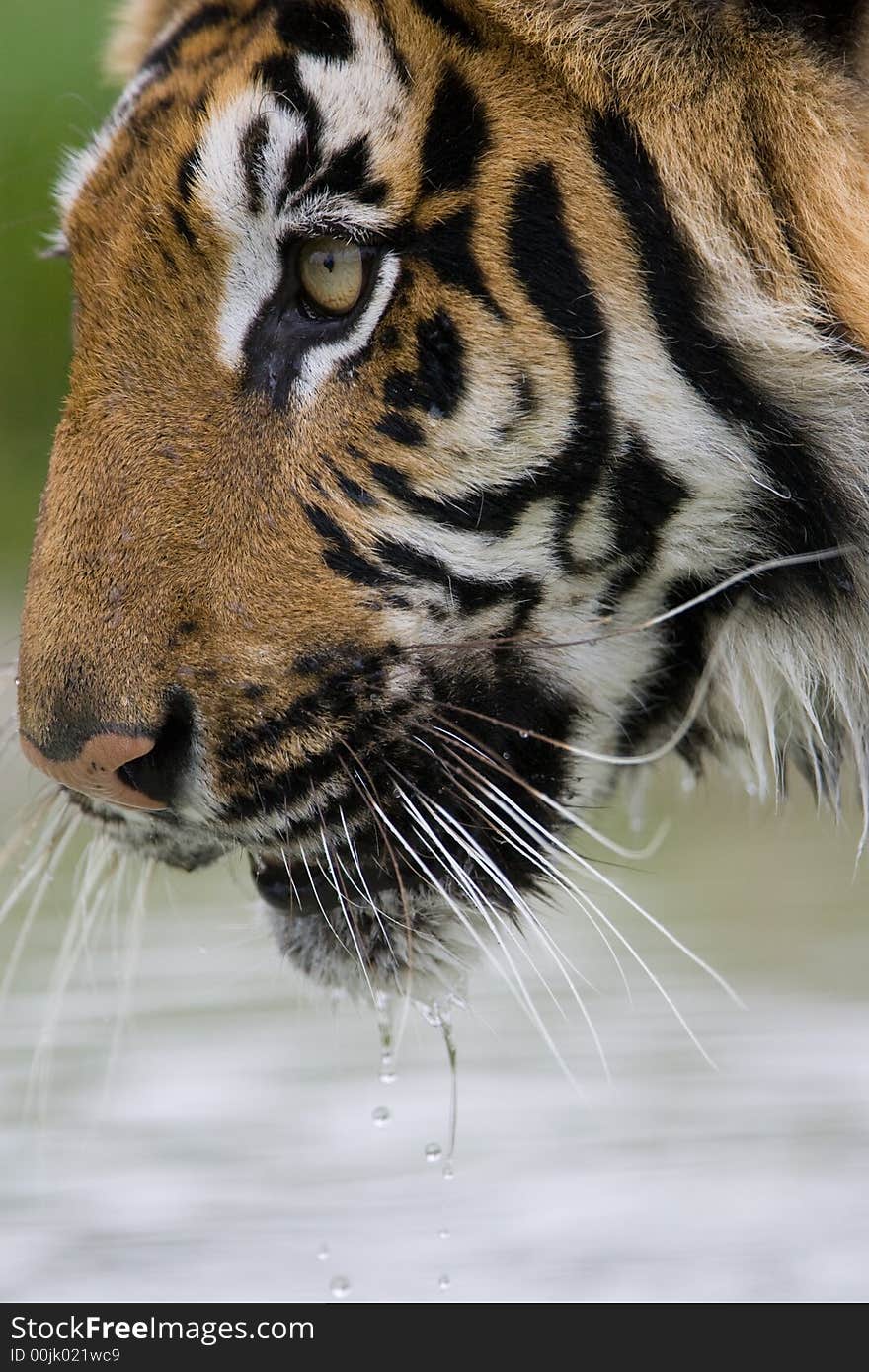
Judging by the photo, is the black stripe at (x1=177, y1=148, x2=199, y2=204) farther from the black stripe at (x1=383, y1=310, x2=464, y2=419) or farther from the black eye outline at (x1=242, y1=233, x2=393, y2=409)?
the black stripe at (x1=383, y1=310, x2=464, y2=419)

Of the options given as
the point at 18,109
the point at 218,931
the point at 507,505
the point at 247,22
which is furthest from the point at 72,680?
the point at 18,109

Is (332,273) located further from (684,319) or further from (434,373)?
(684,319)

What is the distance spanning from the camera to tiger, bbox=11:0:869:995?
136cm

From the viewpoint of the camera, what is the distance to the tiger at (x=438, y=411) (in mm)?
1358

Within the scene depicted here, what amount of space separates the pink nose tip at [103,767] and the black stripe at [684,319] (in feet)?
1.60

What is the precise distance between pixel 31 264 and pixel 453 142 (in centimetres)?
428

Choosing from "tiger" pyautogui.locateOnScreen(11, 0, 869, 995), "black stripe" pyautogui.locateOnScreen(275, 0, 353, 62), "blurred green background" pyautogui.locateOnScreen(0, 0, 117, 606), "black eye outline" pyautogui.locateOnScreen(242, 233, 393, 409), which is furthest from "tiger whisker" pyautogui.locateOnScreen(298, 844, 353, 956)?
"blurred green background" pyautogui.locateOnScreen(0, 0, 117, 606)

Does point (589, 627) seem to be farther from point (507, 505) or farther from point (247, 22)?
point (247, 22)

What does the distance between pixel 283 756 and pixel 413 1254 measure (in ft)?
2.79

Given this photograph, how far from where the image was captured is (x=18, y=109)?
16.3 ft

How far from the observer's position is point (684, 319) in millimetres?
1381

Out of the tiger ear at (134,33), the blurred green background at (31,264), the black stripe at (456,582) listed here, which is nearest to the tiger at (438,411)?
the black stripe at (456,582)

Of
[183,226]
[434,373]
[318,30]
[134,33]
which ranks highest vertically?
[134,33]

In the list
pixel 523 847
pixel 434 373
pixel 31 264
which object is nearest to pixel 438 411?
pixel 434 373
